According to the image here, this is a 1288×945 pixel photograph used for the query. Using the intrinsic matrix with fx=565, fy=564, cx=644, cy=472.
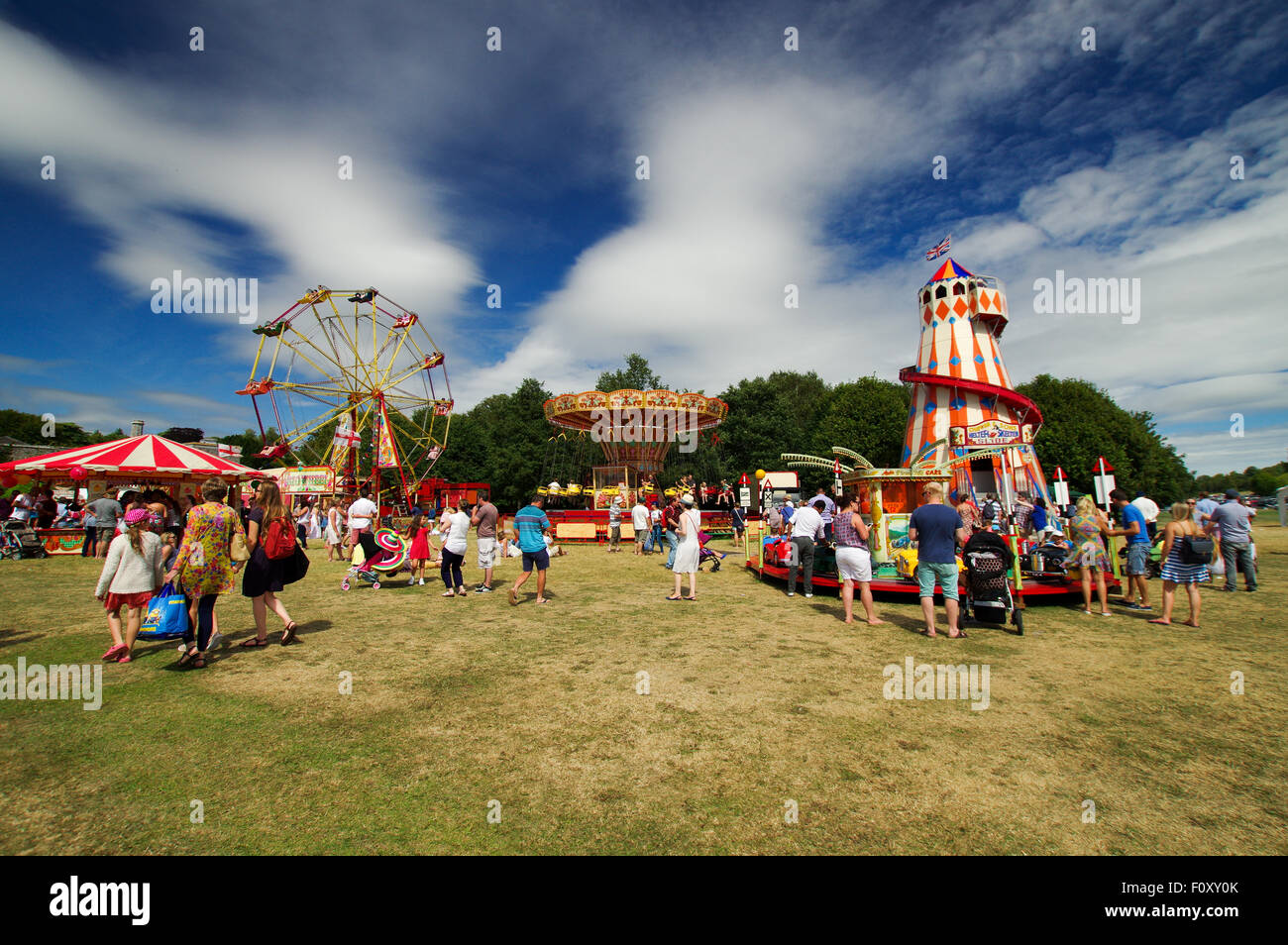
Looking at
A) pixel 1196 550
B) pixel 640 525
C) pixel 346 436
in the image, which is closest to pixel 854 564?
pixel 1196 550

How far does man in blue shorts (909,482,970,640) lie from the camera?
6.82 m

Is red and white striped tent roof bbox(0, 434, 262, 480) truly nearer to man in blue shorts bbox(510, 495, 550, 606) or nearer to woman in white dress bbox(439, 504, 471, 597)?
woman in white dress bbox(439, 504, 471, 597)

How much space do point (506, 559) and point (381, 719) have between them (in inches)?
475

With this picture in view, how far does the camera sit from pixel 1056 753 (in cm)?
378

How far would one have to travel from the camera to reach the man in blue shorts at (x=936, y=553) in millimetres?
6824

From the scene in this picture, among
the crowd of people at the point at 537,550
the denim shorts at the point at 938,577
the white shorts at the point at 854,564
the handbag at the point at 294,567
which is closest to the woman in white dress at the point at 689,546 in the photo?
the crowd of people at the point at 537,550

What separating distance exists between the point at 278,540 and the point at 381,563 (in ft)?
15.7

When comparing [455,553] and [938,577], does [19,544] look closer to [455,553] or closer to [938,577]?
[455,553]

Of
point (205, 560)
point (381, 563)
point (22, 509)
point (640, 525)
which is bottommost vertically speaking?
point (381, 563)

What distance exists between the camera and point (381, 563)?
1083 centimetres
